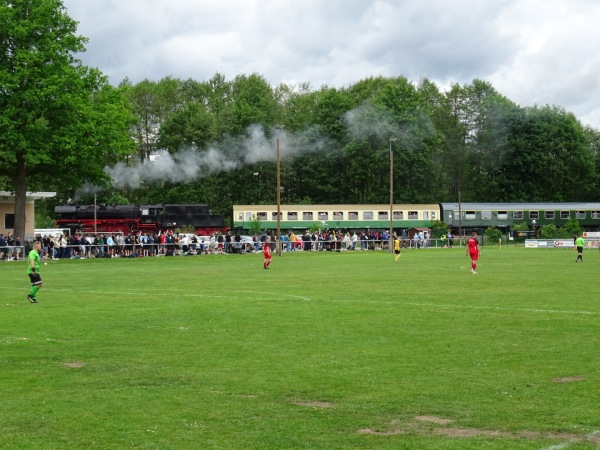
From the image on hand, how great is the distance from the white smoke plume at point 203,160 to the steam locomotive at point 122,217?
11093 millimetres

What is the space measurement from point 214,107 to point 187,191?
77.7 ft

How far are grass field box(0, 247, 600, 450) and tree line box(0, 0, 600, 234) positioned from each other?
60.4m

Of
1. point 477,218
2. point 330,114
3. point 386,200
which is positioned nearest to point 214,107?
point 330,114

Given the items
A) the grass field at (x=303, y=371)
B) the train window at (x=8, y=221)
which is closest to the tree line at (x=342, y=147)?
the train window at (x=8, y=221)

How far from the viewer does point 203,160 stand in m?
88.6

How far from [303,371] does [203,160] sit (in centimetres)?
7830

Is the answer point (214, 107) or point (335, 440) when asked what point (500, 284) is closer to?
point (335, 440)

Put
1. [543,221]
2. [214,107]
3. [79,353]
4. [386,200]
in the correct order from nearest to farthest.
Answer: [79,353]
[543,221]
[386,200]
[214,107]

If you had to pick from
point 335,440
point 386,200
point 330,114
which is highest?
point 330,114

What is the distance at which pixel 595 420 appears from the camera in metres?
8.55

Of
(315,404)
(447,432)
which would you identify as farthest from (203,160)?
(447,432)

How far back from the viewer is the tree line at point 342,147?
89.7 metres

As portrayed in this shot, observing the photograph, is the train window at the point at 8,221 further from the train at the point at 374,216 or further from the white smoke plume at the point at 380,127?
the white smoke plume at the point at 380,127

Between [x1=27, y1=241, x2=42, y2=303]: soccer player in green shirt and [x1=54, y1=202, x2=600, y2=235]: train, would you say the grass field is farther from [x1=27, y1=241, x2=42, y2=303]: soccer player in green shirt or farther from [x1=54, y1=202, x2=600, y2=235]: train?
[x1=54, y1=202, x2=600, y2=235]: train
